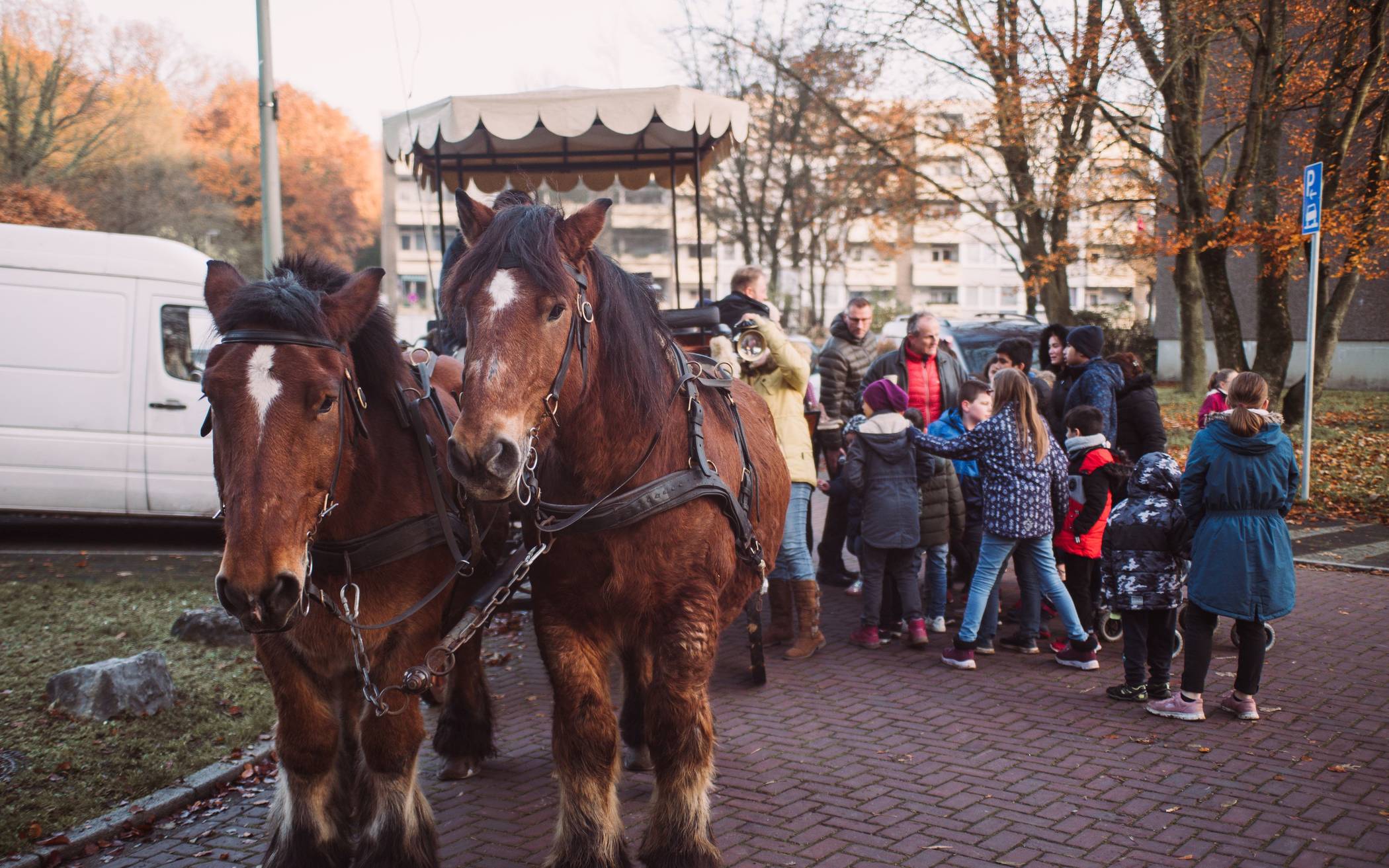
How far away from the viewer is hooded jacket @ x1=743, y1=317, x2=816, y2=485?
706cm

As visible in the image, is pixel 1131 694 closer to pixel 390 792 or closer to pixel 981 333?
pixel 390 792

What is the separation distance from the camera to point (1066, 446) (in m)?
7.09

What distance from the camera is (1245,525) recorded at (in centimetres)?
561

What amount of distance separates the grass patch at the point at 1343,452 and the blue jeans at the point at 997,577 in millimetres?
6197

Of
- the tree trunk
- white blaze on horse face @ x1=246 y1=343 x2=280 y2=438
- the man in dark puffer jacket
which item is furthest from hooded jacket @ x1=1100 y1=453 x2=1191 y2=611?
the tree trunk

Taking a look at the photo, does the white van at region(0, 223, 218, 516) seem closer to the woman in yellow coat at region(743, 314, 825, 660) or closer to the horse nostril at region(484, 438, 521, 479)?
the woman in yellow coat at region(743, 314, 825, 660)

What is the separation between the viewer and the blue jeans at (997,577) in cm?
674

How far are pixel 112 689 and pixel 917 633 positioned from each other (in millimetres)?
4740

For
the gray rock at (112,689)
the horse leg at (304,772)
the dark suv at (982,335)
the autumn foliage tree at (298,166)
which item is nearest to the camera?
the horse leg at (304,772)

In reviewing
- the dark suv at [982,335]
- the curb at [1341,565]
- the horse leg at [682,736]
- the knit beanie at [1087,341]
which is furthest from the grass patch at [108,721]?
the dark suv at [982,335]

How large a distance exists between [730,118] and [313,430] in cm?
546

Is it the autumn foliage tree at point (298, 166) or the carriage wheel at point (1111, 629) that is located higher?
the autumn foliage tree at point (298, 166)

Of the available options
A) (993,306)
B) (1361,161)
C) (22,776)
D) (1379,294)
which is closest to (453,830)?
(22,776)

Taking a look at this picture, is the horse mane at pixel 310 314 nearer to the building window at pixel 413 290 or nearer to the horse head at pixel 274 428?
the horse head at pixel 274 428
